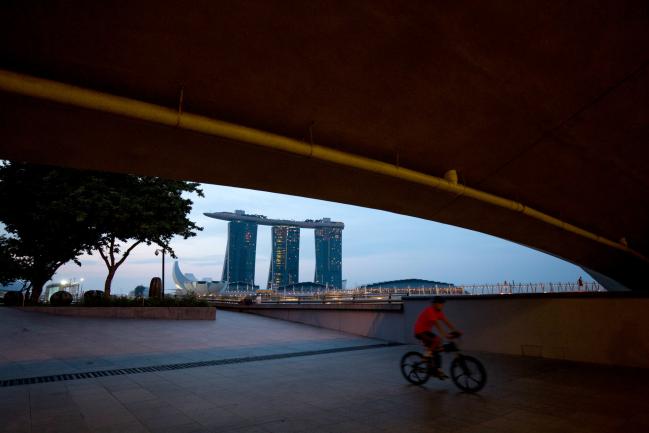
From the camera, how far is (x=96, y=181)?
75.6ft

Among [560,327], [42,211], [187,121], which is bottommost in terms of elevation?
[560,327]

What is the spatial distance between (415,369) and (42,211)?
2328cm

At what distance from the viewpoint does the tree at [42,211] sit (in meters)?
21.9

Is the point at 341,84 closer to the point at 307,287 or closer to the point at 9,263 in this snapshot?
the point at 9,263

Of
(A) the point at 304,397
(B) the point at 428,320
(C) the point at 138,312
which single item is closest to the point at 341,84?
(B) the point at 428,320

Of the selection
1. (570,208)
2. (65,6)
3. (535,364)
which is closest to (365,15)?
(65,6)

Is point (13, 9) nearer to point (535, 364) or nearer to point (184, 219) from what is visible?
point (535, 364)

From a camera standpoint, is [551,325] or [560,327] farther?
[551,325]

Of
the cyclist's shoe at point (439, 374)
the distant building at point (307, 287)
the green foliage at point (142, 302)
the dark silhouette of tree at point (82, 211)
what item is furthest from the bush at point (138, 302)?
the distant building at point (307, 287)

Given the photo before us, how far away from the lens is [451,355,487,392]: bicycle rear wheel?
6916 mm

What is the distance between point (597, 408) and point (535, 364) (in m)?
4.42

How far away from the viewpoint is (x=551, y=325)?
11219 mm

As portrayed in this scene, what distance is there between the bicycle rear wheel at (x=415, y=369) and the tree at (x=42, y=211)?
66.3 feet

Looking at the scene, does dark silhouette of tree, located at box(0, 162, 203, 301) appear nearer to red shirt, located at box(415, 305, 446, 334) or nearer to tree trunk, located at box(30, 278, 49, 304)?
tree trunk, located at box(30, 278, 49, 304)
